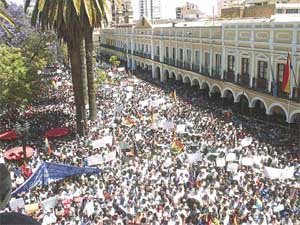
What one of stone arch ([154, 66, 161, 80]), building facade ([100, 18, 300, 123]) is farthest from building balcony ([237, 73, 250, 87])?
stone arch ([154, 66, 161, 80])

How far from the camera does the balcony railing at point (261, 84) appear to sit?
28.8 m

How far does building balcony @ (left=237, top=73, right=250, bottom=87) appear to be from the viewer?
1227 inches

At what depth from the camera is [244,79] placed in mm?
31703

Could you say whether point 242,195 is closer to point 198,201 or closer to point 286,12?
point 198,201

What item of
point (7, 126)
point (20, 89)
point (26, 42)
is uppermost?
point (26, 42)

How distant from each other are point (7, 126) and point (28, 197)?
14.7 meters

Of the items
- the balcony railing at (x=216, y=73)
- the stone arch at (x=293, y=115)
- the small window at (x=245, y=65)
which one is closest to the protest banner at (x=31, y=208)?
the stone arch at (x=293, y=115)

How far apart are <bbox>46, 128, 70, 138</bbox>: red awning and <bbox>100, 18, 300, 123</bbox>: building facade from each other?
45.1ft

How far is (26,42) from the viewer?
1651 inches

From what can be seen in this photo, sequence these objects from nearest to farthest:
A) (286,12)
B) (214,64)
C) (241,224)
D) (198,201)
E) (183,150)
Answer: (241,224)
(198,201)
(183,150)
(214,64)
(286,12)

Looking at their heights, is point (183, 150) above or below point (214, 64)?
below

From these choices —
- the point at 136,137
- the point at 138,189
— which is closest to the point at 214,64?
the point at 136,137

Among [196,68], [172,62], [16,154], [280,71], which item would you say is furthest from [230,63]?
[16,154]

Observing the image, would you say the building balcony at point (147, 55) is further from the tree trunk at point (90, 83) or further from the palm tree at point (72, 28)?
the palm tree at point (72, 28)
